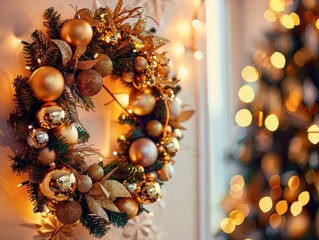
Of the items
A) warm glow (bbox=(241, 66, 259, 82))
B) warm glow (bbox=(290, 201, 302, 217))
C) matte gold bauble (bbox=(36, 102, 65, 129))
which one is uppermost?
warm glow (bbox=(241, 66, 259, 82))

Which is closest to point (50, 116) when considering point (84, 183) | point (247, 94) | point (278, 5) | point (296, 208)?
point (84, 183)

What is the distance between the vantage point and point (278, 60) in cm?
165

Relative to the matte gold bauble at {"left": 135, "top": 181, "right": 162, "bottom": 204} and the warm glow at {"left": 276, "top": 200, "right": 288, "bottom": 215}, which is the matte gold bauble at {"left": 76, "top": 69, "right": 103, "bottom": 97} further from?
the warm glow at {"left": 276, "top": 200, "right": 288, "bottom": 215}

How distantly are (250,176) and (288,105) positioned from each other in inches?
15.2

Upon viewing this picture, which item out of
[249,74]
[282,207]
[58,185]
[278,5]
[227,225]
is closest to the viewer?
[58,185]

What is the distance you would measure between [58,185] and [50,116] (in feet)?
0.45

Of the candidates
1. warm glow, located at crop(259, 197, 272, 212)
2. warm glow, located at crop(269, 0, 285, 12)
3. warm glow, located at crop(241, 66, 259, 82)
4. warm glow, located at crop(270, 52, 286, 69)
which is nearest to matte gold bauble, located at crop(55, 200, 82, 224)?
warm glow, located at crop(259, 197, 272, 212)

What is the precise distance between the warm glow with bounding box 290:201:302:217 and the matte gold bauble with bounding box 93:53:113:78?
1196mm

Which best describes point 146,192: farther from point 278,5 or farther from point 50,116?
point 278,5

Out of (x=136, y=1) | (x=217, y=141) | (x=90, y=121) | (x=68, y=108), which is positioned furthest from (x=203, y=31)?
(x=217, y=141)

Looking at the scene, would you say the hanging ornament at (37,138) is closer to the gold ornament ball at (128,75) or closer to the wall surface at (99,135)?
the wall surface at (99,135)

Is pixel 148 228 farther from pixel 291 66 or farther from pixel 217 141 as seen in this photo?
pixel 217 141

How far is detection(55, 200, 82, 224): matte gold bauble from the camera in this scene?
710 millimetres

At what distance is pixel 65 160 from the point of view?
73 cm
